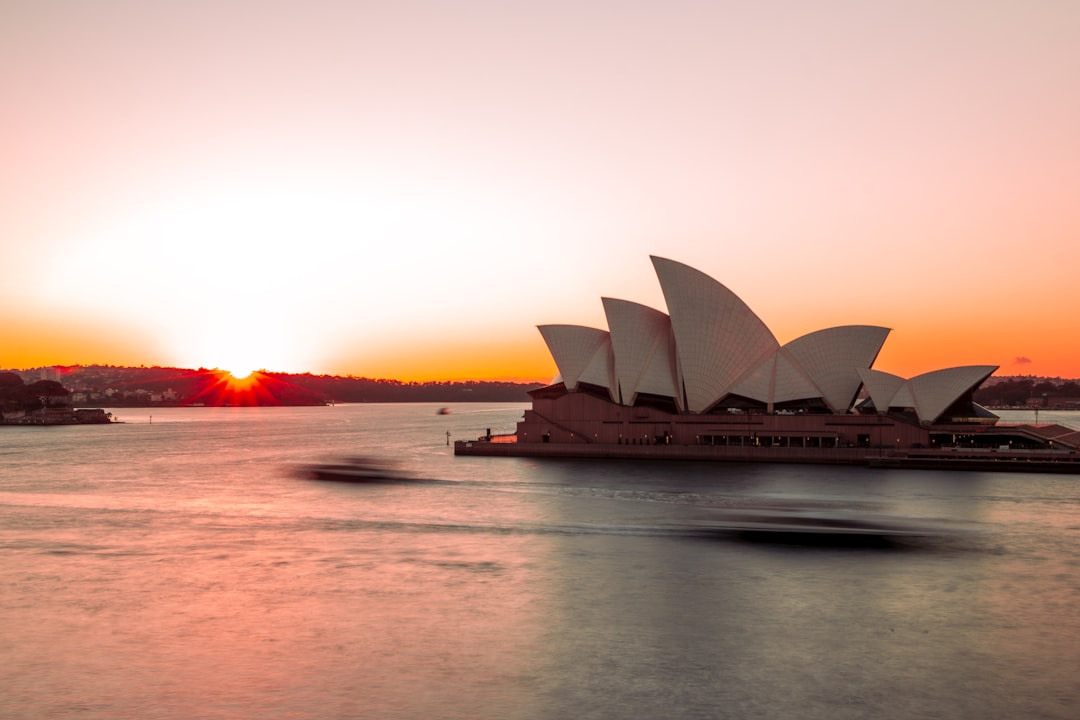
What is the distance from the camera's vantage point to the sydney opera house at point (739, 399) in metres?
62.4

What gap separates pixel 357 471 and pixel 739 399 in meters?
29.7

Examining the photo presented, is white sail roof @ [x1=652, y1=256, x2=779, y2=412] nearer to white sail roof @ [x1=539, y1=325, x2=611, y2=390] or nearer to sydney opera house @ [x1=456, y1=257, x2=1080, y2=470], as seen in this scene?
sydney opera house @ [x1=456, y1=257, x2=1080, y2=470]

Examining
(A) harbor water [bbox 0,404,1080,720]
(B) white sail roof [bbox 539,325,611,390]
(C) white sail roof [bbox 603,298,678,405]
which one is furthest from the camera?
(B) white sail roof [bbox 539,325,611,390]

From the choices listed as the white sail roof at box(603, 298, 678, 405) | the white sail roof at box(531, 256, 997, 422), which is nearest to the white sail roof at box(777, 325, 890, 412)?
the white sail roof at box(531, 256, 997, 422)

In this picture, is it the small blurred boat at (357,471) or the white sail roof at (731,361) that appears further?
the white sail roof at (731,361)

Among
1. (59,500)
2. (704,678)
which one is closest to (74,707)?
(704,678)

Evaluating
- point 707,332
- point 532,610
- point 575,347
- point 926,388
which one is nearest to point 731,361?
point 707,332

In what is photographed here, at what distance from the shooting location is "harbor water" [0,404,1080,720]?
15.0m

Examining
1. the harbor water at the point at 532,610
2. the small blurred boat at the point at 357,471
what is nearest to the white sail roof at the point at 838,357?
the harbor water at the point at 532,610

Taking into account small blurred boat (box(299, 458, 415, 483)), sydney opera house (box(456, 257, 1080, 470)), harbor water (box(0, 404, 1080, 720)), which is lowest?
small blurred boat (box(299, 458, 415, 483))

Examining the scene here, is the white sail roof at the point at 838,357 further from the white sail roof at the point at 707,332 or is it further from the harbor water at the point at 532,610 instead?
the harbor water at the point at 532,610

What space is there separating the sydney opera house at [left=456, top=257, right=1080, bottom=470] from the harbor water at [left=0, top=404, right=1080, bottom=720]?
19.3 metres

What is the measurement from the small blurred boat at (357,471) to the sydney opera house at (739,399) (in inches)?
402

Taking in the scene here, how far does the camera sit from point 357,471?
204 feet
